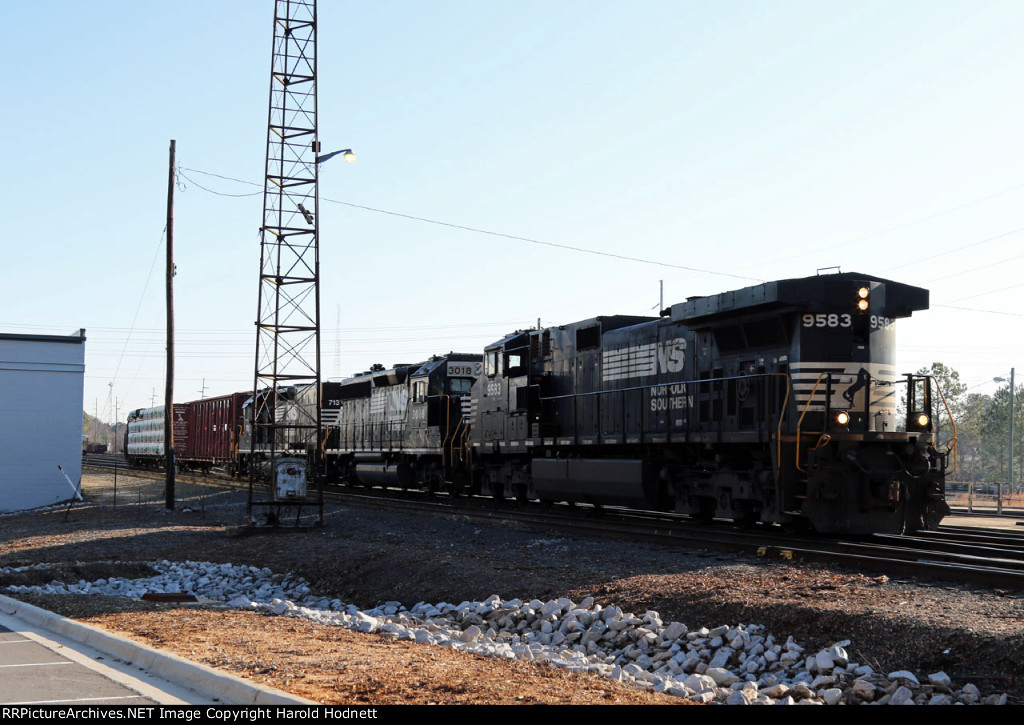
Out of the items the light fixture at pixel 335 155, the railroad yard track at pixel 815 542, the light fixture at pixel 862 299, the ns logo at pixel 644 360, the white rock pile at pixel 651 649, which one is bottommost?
the white rock pile at pixel 651 649

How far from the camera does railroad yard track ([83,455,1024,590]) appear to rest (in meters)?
11.3

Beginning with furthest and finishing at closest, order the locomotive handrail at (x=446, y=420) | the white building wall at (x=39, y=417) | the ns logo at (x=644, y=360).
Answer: the white building wall at (x=39, y=417)
the locomotive handrail at (x=446, y=420)
the ns logo at (x=644, y=360)

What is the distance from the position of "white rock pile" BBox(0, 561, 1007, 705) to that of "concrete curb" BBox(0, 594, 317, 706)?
8.70 ft

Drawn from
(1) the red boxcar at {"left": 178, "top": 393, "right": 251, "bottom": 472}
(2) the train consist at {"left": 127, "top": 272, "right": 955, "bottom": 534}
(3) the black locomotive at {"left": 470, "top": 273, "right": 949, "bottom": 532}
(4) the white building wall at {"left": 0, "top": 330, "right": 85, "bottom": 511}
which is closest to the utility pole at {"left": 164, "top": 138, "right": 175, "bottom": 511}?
(4) the white building wall at {"left": 0, "top": 330, "right": 85, "bottom": 511}

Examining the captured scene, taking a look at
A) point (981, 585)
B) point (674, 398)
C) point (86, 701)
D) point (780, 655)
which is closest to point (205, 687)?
point (86, 701)

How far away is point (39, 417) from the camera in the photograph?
3153 cm

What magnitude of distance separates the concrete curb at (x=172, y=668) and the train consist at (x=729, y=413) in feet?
31.1

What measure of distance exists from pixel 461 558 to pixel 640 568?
2745mm

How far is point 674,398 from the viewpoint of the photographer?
58.2ft

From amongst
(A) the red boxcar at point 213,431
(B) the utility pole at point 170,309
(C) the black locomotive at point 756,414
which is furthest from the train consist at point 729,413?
(A) the red boxcar at point 213,431

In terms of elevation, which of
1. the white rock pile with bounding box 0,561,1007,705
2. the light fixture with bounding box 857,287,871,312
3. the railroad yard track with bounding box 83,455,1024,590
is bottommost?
the white rock pile with bounding box 0,561,1007,705

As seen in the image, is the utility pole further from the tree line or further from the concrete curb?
the tree line

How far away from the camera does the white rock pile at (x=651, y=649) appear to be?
7152mm

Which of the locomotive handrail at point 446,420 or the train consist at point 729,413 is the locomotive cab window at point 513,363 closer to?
the train consist at point 729,413
